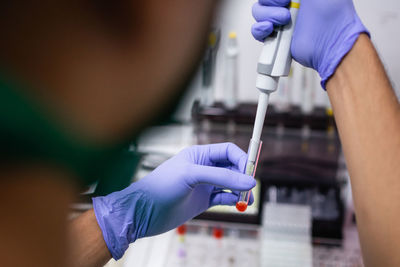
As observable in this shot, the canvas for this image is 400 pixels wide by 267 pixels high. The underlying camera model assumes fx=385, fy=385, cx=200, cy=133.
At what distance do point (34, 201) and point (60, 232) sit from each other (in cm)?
3

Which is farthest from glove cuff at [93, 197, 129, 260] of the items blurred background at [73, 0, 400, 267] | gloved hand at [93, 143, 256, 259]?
blurred background at [73, 0, 400, 267]

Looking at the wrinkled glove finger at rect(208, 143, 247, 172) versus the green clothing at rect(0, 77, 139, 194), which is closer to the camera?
the green clothing at rect(0, 77, 139, 194)

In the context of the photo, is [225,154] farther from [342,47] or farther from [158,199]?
[342,47]

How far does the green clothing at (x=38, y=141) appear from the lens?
17cm

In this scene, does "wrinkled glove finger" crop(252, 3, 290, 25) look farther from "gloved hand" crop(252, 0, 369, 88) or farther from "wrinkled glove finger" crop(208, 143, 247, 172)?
"wrinkled glove finger" crop(208, 143, 247, 172)

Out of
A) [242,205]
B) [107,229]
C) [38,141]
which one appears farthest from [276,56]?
[38,141]

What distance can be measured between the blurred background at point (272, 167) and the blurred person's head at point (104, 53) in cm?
95

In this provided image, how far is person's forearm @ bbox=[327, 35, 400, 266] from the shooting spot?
0.59 meters

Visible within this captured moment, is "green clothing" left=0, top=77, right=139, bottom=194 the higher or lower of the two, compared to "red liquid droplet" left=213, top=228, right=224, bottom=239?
higher

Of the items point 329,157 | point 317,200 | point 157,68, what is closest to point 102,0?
point 157,68

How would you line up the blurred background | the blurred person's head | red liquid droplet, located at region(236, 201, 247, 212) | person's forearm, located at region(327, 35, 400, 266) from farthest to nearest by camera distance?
the blurred background → red liquid droplet, located at region(236, 201, 247, 212) → person's forearm, located at region(327, 35, 400, 266) → the blurred person's head

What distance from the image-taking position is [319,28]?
0.72m

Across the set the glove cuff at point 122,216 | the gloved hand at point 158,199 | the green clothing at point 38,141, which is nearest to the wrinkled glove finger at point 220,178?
the gloved hand at point 158,199

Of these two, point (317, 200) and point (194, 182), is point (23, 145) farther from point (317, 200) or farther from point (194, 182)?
point (317, 200)
